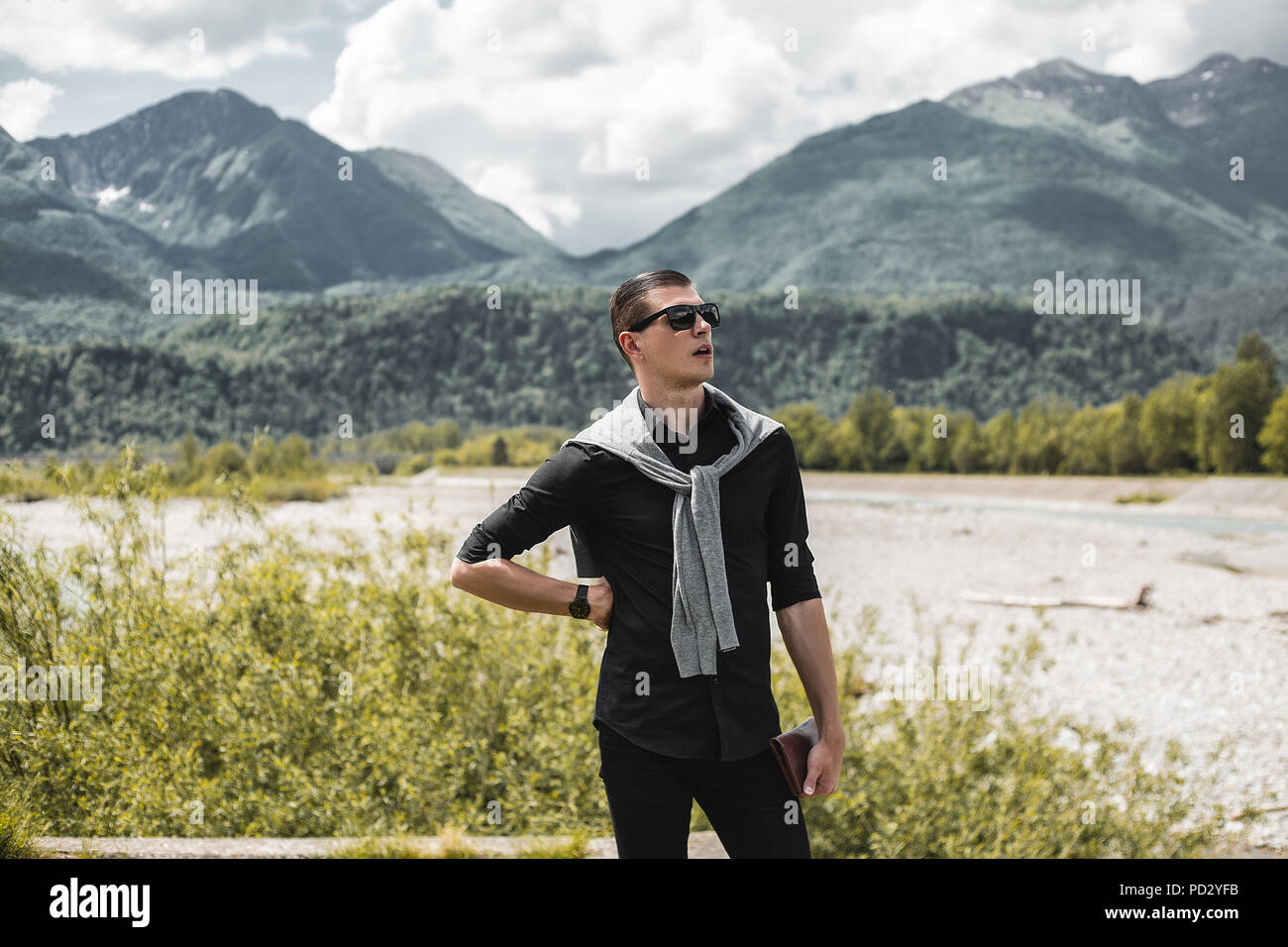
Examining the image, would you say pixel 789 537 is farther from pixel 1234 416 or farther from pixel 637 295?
pixel 1234 416

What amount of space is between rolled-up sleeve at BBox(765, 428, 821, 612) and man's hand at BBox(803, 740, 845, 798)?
335 millimetres

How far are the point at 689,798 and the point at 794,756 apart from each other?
26 cm

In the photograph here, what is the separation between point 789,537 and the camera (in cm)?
247

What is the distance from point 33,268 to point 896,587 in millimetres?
100798

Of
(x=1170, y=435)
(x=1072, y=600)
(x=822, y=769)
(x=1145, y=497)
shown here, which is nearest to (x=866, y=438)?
(x=1170, y=435)

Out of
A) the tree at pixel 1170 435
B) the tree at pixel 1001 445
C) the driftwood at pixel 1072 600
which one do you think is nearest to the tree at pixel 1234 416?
the tree at pixel 1170 435

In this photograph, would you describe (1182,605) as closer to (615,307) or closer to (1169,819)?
(1169,819)

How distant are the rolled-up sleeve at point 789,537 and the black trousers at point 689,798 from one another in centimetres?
37

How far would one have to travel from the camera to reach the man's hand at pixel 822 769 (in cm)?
236

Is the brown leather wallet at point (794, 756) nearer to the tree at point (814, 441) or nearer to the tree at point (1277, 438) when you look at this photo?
the tree at point (1277, 438)

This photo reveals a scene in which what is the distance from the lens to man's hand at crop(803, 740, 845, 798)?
2.36 metres
